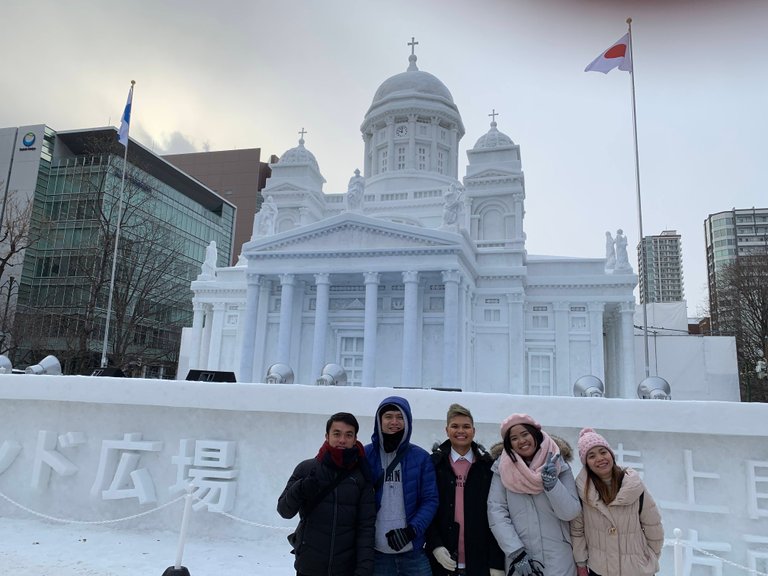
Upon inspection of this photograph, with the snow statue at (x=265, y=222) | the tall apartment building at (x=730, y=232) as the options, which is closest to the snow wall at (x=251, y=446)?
the snow statue at (x=265, y=222)

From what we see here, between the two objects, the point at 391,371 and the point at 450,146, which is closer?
the point at 391,371

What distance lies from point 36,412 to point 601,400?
29.2 ft

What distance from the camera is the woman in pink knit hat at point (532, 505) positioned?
3.99m

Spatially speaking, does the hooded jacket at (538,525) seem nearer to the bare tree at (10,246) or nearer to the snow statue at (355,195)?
the snow statue at (355,195)

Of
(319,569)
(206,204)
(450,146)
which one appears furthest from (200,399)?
(206,204)

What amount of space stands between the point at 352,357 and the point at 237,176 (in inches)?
3039

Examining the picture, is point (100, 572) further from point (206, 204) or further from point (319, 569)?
point (206, 204)

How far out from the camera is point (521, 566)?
3.97m

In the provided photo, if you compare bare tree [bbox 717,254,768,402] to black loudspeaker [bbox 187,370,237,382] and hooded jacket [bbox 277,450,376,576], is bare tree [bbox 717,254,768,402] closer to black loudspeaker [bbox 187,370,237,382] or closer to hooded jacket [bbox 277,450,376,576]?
black loudspeaker [bbox 187,370,237,382]

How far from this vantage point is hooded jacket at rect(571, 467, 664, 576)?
399 centimetres

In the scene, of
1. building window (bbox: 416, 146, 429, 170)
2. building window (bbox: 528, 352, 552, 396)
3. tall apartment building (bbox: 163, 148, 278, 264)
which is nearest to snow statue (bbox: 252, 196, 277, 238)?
building window (bbox: 416, 146, 429, 170)

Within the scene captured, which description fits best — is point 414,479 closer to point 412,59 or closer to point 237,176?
point 412,59

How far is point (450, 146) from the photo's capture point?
4062cm

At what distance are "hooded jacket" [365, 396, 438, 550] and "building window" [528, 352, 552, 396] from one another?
26.9 meters
